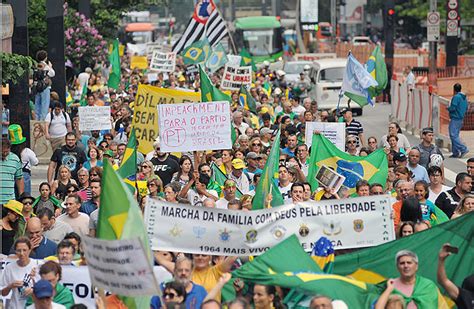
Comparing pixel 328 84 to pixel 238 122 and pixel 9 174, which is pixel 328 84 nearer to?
pixel 238 122

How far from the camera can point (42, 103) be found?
90.6 feet

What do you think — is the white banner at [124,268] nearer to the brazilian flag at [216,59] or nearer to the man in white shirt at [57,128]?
the man in white shirt at [57,128]

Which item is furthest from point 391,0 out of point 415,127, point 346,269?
point 346,269

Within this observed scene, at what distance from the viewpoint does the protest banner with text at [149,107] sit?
18656 mm

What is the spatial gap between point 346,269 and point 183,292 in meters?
1.64

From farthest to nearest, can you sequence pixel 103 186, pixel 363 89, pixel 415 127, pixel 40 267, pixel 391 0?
1. pixel 391 0
2. pixel 415 127
3. pixel 363 89
4. pixel 40 267
5. pixel 103 186

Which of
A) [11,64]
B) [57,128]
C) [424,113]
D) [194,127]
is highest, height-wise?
[11,64]

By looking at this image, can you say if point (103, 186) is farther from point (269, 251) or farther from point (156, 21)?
point (156, 21)

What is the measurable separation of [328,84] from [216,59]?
6608mm

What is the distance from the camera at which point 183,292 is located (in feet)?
32.4

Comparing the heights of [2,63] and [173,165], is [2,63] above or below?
above

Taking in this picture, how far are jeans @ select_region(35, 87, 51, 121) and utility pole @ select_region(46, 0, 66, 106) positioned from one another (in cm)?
64

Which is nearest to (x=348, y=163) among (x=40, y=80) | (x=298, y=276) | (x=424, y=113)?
(x=298, y=276)

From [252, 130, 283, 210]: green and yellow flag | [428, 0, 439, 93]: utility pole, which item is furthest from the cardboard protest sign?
[252, 130, 283, 210]: green and yellow flag
